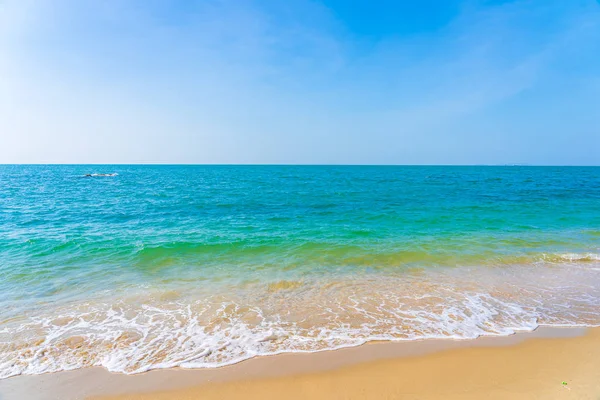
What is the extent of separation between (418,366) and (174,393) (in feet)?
13.0

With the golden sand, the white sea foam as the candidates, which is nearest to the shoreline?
the golden sand

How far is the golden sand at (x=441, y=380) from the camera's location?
4262 millimetres

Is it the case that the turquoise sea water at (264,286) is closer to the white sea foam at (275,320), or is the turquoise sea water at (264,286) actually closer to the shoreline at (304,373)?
the white sea foam at (275,320)

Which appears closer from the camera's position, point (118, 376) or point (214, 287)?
point (118, 376)

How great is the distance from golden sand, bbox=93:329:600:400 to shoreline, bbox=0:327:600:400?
17mm

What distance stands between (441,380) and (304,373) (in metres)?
2.18

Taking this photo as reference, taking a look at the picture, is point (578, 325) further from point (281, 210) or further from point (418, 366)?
point (281, 210)

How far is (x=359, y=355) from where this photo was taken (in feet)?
17.1

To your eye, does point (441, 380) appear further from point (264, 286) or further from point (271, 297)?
point (264, 286)

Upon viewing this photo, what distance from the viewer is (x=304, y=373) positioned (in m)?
4.74

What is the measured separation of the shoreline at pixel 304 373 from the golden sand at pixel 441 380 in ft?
0.05

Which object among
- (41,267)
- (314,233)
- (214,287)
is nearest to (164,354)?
(214,287)

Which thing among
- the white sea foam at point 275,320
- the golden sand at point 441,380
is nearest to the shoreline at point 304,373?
the golden sand at point 441,380

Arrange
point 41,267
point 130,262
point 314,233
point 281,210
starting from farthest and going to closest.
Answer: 1. point 281,210
2. point 314,233
3. point 130,262
4. point 41,267
